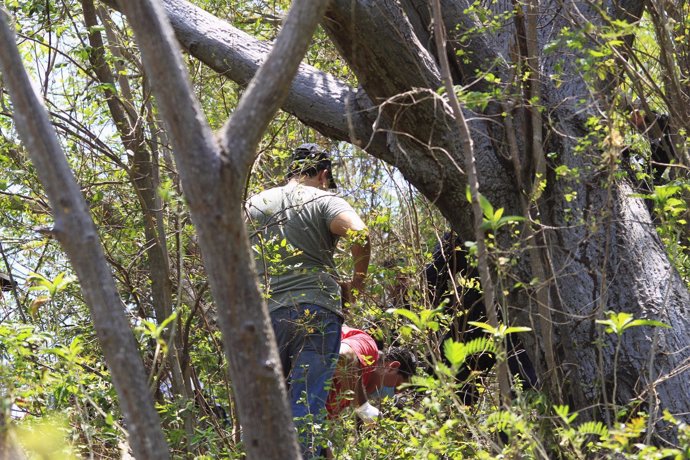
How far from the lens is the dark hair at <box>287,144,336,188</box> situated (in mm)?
4656

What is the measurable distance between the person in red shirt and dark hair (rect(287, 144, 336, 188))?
0.88 m

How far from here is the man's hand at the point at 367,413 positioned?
4147mm

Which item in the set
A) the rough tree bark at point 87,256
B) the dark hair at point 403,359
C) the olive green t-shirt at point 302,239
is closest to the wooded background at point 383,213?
the rough tree bark at point 87,256

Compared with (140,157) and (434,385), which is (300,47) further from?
(140,157)

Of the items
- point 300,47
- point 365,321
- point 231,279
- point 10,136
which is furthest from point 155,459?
point 10,136

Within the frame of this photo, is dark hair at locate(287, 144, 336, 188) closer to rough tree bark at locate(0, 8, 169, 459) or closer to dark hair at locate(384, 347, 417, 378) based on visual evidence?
dark hair at locate(384, 347, 417, 378)

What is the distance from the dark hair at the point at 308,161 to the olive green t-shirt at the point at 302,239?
10 centimetres

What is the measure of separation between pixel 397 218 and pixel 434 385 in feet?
8.18

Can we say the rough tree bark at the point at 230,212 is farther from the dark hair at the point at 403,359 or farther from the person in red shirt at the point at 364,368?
the dark hair at the point at 403,359

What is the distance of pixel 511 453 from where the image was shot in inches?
105

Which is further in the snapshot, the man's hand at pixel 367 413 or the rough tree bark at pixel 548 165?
the man's hand at pixel 367 413

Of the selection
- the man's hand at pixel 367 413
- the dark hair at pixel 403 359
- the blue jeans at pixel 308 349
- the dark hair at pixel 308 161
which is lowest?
the man's hand at pixel 367 413

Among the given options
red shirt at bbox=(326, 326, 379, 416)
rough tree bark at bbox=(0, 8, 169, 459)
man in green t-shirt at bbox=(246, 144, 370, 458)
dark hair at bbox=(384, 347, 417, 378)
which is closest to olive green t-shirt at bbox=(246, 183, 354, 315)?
man in green t-shirt at bbox=(246, 144, 370, 458)

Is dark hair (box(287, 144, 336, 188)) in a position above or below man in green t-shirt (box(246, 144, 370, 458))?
above
